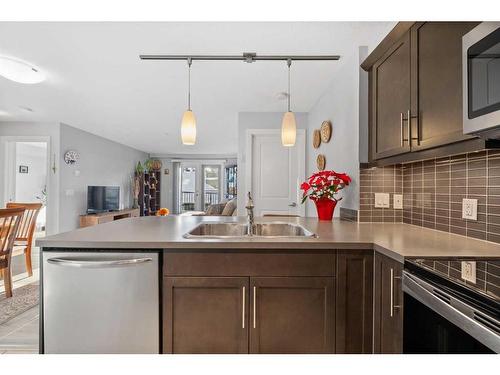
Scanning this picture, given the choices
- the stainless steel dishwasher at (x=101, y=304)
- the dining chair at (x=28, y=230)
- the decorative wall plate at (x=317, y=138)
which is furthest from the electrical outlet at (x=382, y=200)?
the dining chair at (x=28, y=230)

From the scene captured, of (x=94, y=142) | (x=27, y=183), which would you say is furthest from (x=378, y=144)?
(x=27, y=183)

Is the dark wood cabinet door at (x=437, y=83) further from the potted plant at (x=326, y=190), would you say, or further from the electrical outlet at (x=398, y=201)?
the potted plant at (x=326, y=190)

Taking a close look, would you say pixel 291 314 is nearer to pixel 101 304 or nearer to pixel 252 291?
pixel 252 291

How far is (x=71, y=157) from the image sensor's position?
5.43m

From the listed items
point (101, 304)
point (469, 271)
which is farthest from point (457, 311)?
point (101, 304)

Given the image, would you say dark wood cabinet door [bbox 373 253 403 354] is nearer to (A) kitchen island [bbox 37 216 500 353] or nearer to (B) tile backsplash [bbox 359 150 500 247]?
(A) kitchen island [bbox 37 216 500 353]

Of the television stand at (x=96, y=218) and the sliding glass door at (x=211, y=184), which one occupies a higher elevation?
the sliding glass door at (x=211, y=184)

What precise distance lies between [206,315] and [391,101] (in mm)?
1604

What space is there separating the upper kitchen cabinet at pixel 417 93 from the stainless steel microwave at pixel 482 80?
0.10 meters

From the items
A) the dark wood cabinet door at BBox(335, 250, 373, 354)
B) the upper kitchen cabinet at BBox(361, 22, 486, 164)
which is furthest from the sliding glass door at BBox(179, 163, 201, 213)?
the dark wood cabinet door at BBox(335, 250, 373, 354)

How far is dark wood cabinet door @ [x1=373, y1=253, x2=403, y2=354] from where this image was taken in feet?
3.86

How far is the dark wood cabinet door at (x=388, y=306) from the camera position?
46.3 inches

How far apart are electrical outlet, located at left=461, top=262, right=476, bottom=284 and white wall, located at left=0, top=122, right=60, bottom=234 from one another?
5.80 meters
